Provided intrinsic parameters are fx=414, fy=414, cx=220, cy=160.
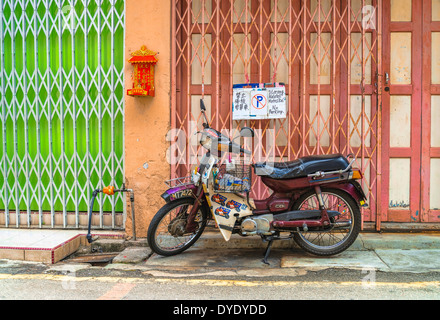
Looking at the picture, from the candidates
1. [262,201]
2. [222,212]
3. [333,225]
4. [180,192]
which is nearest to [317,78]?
[262,201]

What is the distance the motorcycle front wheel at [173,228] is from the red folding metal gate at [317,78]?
0.91 m

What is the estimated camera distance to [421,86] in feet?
18.6

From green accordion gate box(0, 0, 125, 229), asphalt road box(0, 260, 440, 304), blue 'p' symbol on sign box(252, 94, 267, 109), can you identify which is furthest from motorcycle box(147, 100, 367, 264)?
green accordion gate box(0, 0, 125, 229)

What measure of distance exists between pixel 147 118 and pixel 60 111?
1.32 meters

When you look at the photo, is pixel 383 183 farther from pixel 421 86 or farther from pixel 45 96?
pixel 45 96

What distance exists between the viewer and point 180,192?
4809 millimetres

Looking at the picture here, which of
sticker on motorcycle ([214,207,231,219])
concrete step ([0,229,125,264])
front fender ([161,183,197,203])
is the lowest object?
concrete step ([0,229,125,264])

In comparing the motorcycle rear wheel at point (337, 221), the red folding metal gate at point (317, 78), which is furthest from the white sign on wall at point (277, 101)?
the motorcycle rear wheel at point (337, 221)

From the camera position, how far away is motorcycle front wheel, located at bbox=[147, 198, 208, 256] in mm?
4781

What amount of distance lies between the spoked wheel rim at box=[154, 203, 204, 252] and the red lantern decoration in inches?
65.1

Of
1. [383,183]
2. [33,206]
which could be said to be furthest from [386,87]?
[33,206]

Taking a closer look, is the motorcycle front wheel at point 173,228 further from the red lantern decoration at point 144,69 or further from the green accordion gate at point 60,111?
the red lantern decoration at point 144,69

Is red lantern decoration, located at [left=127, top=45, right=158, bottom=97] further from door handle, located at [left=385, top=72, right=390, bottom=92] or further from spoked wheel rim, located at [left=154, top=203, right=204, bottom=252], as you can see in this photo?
door handle, located at [left=385, top=72, right=390, bottom=92]

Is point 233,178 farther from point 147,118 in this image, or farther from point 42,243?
point 42,243
